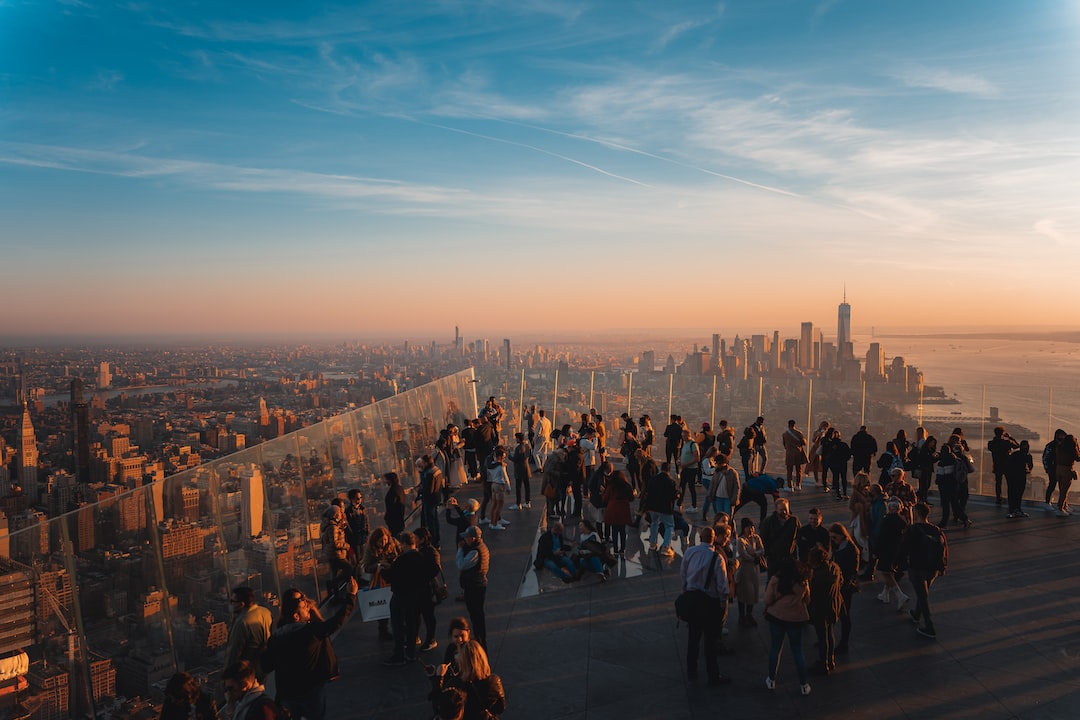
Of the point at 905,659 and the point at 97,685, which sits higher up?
the point at 97,685

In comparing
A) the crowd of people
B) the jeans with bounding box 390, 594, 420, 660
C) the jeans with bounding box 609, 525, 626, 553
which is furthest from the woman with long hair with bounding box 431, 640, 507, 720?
the jeans with bounding box 609, 525, 626, 553

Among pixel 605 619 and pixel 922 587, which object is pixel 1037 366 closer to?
pixel 922 587

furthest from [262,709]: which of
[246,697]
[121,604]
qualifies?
[121,604]

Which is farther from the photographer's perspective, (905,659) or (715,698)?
(905,659)

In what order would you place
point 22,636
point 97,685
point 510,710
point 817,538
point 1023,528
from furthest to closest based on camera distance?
point 1023,528 → point 817,538 → point 510,710 → point 97,685 → point 22,636

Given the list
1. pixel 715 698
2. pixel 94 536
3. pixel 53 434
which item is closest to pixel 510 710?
pixel 715 698

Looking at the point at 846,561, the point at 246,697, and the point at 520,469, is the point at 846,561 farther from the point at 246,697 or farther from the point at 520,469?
the point at 520,469
